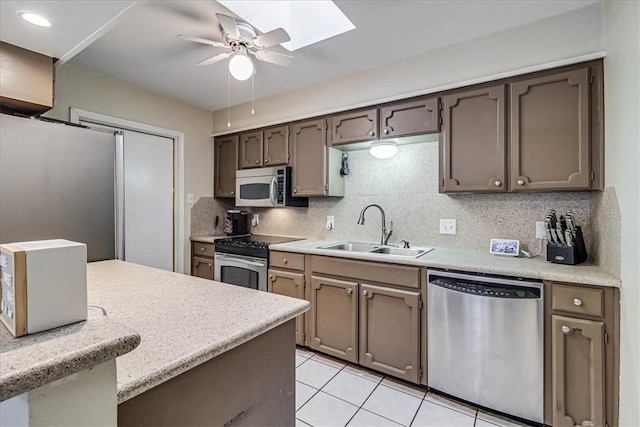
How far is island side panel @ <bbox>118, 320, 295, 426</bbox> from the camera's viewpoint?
0.66m

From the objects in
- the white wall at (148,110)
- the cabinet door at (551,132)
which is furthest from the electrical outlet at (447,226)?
the white wall at (148,110)

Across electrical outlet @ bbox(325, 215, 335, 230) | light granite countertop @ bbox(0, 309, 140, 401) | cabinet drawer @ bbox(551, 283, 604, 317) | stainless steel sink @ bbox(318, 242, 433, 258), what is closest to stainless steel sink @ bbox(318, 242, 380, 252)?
stainless steel sink @ bbox(318, 242, 433, 258)

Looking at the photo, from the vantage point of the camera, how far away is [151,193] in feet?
10.4

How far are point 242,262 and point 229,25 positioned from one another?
6.29 ft

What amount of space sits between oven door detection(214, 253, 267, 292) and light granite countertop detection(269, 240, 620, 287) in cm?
55

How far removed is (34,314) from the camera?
47cm

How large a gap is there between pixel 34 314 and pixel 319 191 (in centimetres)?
238

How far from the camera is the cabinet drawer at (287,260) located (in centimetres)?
253

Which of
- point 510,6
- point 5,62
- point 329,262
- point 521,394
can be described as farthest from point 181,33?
point 521,394

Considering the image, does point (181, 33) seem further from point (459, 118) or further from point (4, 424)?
point (4, 424)

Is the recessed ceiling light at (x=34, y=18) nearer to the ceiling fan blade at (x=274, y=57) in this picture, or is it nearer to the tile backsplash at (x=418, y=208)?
the ceiling fan blade at (x=274, y=57)

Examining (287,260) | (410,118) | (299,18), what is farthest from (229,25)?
(287,260)

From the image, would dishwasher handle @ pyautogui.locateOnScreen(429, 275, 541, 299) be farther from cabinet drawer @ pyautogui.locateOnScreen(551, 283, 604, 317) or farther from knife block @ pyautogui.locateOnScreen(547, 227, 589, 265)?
knife block @ pyautogui.locateOnScreen(547, 227, 589, 265)

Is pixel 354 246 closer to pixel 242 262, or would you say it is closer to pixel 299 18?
pixel 242 262
